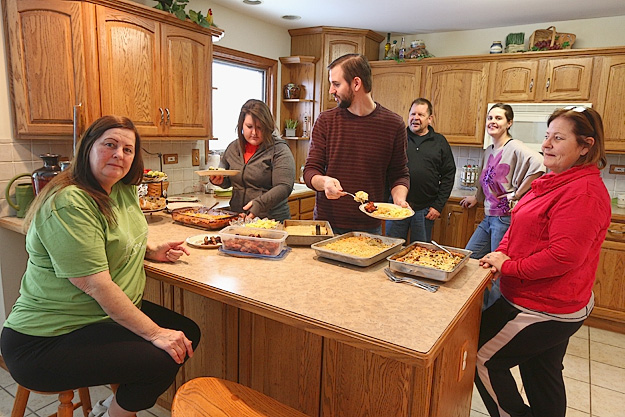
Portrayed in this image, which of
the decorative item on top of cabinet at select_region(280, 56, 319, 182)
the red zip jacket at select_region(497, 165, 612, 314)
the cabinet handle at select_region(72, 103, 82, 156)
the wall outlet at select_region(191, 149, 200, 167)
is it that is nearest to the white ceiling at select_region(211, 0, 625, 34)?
the decorative item on top of cabinet at select_region(280, 56, 319, 182)

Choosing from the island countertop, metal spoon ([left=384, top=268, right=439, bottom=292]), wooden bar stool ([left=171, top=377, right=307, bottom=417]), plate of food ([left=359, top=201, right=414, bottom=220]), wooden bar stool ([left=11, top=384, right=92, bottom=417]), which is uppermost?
plate of food ([left=359, top=201, right=414, bottom=220])

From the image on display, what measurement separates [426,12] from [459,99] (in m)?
0.85

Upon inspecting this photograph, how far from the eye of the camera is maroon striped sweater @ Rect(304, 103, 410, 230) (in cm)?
228

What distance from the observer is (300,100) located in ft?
14.9

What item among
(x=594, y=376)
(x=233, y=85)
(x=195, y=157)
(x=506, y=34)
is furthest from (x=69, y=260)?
(x=506, y=34)

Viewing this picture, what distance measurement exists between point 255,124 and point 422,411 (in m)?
1.75

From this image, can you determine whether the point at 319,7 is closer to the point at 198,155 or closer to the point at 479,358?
the point at 198,155

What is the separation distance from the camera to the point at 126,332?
1438 mm

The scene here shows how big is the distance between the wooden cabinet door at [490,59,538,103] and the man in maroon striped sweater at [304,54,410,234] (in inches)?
82.0

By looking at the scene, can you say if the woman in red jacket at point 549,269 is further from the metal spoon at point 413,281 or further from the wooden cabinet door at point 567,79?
the wooden cabinet door at point 567,79

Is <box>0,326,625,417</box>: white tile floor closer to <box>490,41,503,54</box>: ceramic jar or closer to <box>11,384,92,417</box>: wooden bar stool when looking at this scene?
<box>11,384,92,417</box>: wooden bar stool

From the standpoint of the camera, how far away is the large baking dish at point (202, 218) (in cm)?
221

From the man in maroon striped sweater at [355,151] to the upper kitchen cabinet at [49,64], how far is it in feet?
4.53

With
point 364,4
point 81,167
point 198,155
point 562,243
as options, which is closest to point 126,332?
point 81,167
